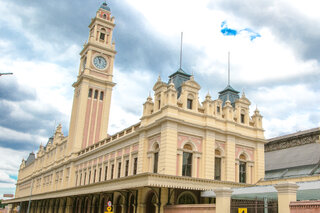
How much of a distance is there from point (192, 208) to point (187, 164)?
6810 millimetres

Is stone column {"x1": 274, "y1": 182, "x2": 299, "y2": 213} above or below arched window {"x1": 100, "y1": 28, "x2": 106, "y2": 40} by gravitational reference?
below

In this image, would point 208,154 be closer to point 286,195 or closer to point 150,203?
point 150,203

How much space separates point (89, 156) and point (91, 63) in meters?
19.8

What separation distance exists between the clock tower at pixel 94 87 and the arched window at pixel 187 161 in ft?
90.1

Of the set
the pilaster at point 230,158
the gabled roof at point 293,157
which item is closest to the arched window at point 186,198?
the pilaster at point 230,158

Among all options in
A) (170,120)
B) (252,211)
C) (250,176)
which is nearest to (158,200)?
(170,120)

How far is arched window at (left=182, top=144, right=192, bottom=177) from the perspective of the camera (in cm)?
2988

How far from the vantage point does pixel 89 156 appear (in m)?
46.8

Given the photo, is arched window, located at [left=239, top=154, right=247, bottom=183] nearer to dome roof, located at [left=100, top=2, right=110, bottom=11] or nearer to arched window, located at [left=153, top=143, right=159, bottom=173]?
arched window, located at [left=153, top=143, right=159, bottom=173]

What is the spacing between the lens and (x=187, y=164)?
1188 inches

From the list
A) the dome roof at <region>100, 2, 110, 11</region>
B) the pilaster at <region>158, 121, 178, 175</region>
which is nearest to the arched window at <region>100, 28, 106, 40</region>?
the dome roof at <region>100, 2, 110, 11</region>

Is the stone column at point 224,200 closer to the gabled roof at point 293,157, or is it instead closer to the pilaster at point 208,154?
the pilaster at point 208,154

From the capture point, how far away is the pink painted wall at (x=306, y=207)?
15.2 meters

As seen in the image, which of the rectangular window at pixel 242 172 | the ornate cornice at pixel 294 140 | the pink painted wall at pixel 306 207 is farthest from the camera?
the ornate cornice at pixel 294 140
